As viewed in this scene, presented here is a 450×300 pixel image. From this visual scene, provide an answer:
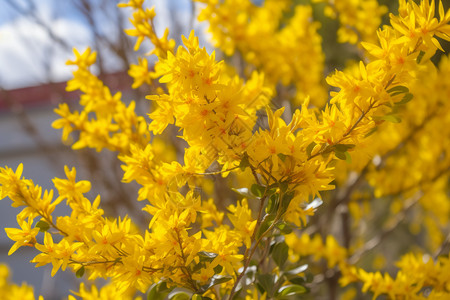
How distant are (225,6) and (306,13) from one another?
1.84ft

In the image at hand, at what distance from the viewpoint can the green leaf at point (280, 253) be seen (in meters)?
1.33

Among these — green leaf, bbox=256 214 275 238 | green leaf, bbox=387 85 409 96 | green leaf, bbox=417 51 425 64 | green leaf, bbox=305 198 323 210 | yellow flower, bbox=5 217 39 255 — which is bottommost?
green leaf, bbox=305 198 323 210

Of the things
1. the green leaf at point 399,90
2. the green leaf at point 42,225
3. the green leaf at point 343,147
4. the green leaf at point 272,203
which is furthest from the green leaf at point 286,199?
the green leaf at point 42,225

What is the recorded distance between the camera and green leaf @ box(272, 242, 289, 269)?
1.33 meters

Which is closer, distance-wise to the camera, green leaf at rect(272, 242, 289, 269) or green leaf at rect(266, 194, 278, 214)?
green leaf at rect(266, 194, 278, 214)

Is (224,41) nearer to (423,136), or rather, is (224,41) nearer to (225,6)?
(225,6)

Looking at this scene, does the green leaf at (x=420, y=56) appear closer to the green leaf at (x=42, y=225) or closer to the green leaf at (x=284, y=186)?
the green leaf at (x=284, y=186)

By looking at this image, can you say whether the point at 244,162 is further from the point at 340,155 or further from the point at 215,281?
the point at 215,281

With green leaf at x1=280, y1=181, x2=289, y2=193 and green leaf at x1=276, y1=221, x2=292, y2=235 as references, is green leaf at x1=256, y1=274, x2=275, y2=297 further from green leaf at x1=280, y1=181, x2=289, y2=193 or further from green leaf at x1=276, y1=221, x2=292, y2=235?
green leaf at x1=280, y1=181, x2=289, y2=193

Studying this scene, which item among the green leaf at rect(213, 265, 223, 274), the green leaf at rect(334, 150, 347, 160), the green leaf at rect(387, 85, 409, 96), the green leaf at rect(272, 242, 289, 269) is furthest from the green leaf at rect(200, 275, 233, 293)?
the green leaf at rect(387, 85, 409, 96)

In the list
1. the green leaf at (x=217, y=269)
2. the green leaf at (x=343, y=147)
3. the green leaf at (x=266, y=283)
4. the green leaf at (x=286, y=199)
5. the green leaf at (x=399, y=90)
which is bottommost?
the green leaf at (x=266, y=283)

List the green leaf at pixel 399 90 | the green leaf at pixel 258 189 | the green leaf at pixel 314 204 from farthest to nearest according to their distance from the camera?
the green leaf at pixel 314 204 → the green leaf at pixel 258 189 → the green leaf at pixel 399 90

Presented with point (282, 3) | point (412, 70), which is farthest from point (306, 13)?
point (412, 70)

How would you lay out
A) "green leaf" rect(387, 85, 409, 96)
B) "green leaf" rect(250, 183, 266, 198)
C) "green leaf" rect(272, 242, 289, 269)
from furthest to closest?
"green leaf" rect(272, 242, 289, 269) < "green leaf" rect(250, 183, 266, 198) < "green leaf" rect(387, 85, 409, 96)
